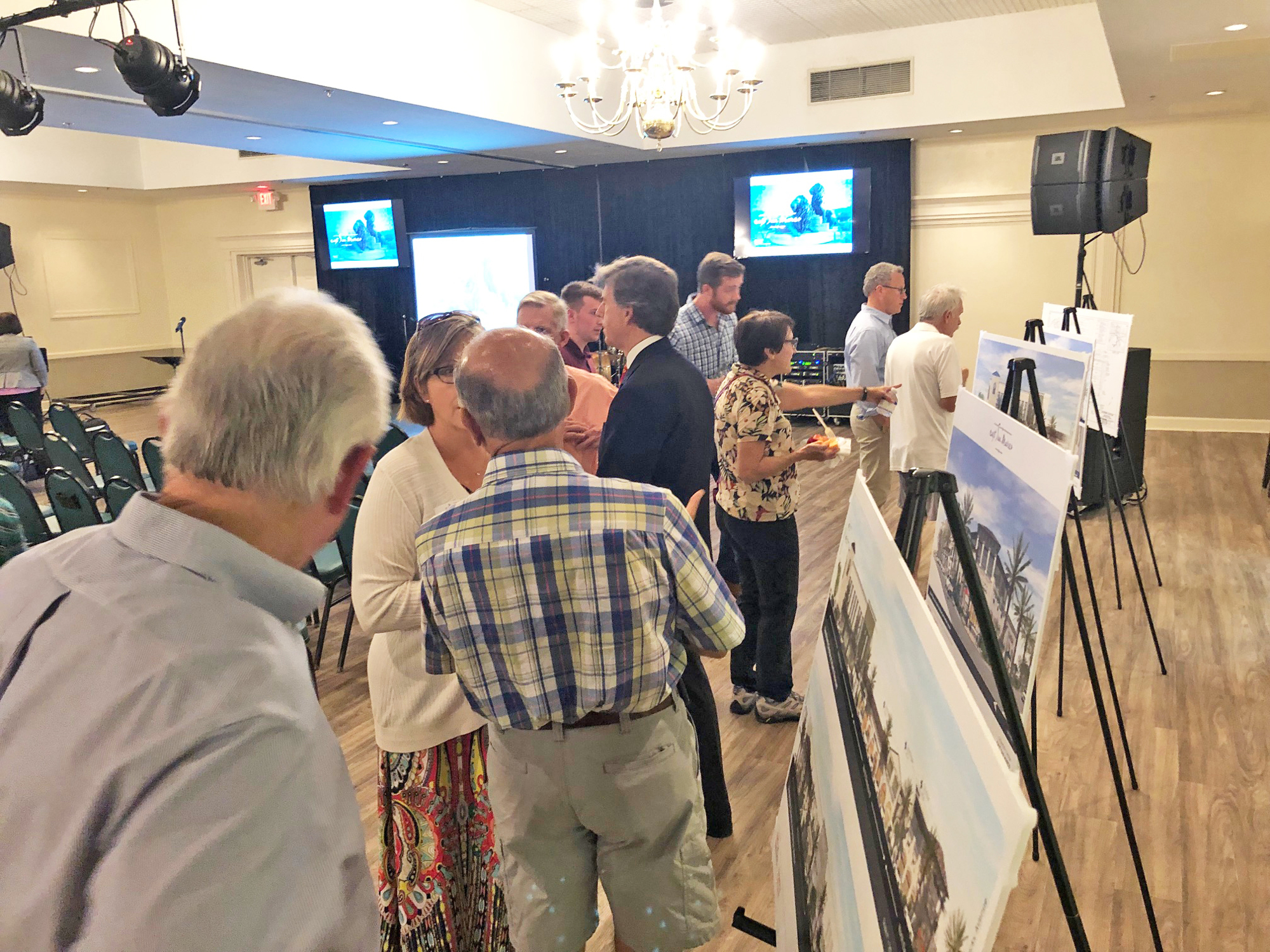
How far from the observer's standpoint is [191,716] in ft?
2.36

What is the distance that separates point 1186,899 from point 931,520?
3712 millimetres

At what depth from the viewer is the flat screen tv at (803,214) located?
9.07 metres

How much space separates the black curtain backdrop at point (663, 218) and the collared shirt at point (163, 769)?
9.12 meters

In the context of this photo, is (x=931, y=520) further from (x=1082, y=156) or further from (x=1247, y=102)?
(x=1247, y=102)

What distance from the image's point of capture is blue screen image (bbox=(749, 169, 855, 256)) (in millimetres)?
9133

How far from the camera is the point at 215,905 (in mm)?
705

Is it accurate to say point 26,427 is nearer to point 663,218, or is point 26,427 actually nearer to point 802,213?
point 663,218

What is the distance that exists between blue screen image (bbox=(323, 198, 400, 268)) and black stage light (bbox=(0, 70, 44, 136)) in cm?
704

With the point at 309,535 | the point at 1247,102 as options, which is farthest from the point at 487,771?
the point at 1247,102

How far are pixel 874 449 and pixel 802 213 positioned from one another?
204 inches

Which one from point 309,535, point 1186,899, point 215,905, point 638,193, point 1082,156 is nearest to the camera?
point 215,905

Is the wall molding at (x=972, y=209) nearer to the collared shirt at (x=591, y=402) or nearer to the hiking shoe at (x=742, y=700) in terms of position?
the hiking shoe at (x=742, y=700)

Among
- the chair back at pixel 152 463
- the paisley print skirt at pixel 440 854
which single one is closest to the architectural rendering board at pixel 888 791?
the paisley print skirt at pixel 440 854

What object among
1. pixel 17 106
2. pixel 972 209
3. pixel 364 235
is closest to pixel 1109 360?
pixel 972 209
